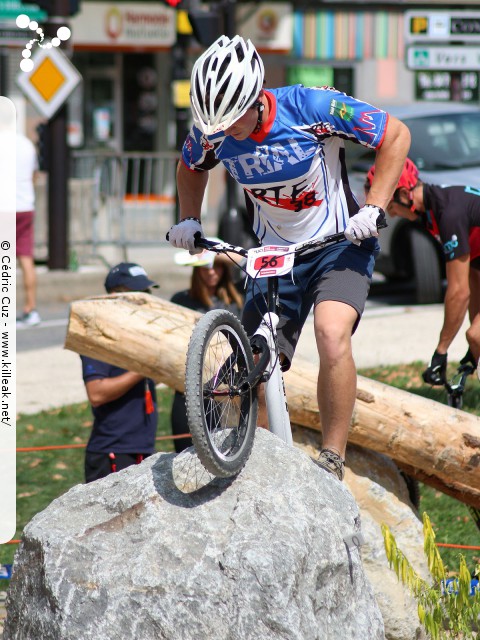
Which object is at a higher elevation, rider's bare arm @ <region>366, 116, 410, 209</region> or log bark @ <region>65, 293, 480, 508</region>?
rider's bare arm @ <region>366, 116, 410, 209</region>

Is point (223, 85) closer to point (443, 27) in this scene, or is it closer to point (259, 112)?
point (259, 112)

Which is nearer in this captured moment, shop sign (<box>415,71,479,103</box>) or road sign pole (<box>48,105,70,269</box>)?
road sign pole (<box>48,105,70,269</box>)

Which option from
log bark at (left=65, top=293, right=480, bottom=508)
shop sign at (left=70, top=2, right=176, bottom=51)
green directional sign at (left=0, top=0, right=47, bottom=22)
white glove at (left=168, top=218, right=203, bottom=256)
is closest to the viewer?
white glove at (left=168, top=218, right=203, bottom=256)

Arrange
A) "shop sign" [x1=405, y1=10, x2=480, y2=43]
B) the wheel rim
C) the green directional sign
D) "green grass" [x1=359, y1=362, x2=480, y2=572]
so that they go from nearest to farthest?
the wheel rim, "green grass" [x1=359, y1=362, x2=480, y2=572], "shop sign" [x1=405, y1=10, x2=480, y2=43], the green directional sign

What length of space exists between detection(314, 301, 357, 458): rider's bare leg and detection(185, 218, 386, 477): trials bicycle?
170 mm

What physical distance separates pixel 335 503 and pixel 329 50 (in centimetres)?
2213

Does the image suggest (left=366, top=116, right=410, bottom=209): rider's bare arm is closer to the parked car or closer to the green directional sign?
the parked car

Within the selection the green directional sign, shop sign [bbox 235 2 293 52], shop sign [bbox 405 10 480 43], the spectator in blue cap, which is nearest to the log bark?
the spectator in blue cap

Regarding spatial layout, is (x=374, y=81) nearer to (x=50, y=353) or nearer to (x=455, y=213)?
(x=50, y=353)

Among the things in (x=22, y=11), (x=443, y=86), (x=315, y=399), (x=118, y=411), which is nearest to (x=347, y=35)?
(x=443, y=86)

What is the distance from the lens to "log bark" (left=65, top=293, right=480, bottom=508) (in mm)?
5215

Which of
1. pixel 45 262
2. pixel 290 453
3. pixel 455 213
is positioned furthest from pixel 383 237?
pixel 290 453

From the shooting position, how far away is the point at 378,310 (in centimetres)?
1202

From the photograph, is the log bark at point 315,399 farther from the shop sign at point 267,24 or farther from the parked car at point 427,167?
the shop sign at point 267,24
